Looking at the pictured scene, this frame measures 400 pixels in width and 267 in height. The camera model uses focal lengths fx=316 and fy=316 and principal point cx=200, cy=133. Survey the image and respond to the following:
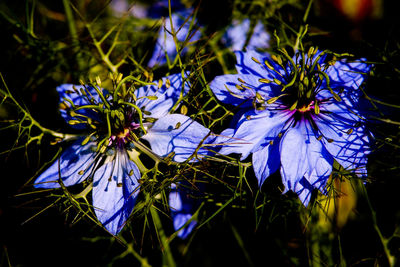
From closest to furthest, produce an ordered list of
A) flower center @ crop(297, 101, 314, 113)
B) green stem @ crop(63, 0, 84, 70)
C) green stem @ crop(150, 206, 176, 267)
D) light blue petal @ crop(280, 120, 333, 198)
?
light blue petal @ crop(280, 120, 333, 198) → flower center @ crop(297, 101, 314, 113) → green stem @ crop(150, 206, 176, 267) → green stem @ crop(63, 0, 84, 70)

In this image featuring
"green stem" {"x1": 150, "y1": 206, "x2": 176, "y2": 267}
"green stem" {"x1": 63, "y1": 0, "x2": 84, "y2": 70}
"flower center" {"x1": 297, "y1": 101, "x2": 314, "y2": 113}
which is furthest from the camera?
"green stem" {"x1": 63, "y1": 0, "x2": 84, "y2": 70}

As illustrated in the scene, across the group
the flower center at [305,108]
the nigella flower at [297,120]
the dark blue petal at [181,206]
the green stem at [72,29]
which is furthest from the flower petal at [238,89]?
the green stem at [72,29]

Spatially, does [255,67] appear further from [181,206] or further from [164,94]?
[181,206]

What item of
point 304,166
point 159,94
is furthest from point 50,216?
point 304,166

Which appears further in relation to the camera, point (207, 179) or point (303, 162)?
point (207, 179)

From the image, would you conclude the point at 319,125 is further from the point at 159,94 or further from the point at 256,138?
the point at 159,94

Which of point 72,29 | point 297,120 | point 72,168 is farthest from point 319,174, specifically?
point 72,29

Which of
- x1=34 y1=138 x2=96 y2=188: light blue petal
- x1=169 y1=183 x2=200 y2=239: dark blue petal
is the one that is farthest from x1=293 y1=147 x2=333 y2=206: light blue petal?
x1=34 y1=138 x2=96 y2=188: light blue petal

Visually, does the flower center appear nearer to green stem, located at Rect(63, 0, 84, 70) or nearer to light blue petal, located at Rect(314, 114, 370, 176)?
light blue petal, located at Rect(314, 114, 370, 176)
